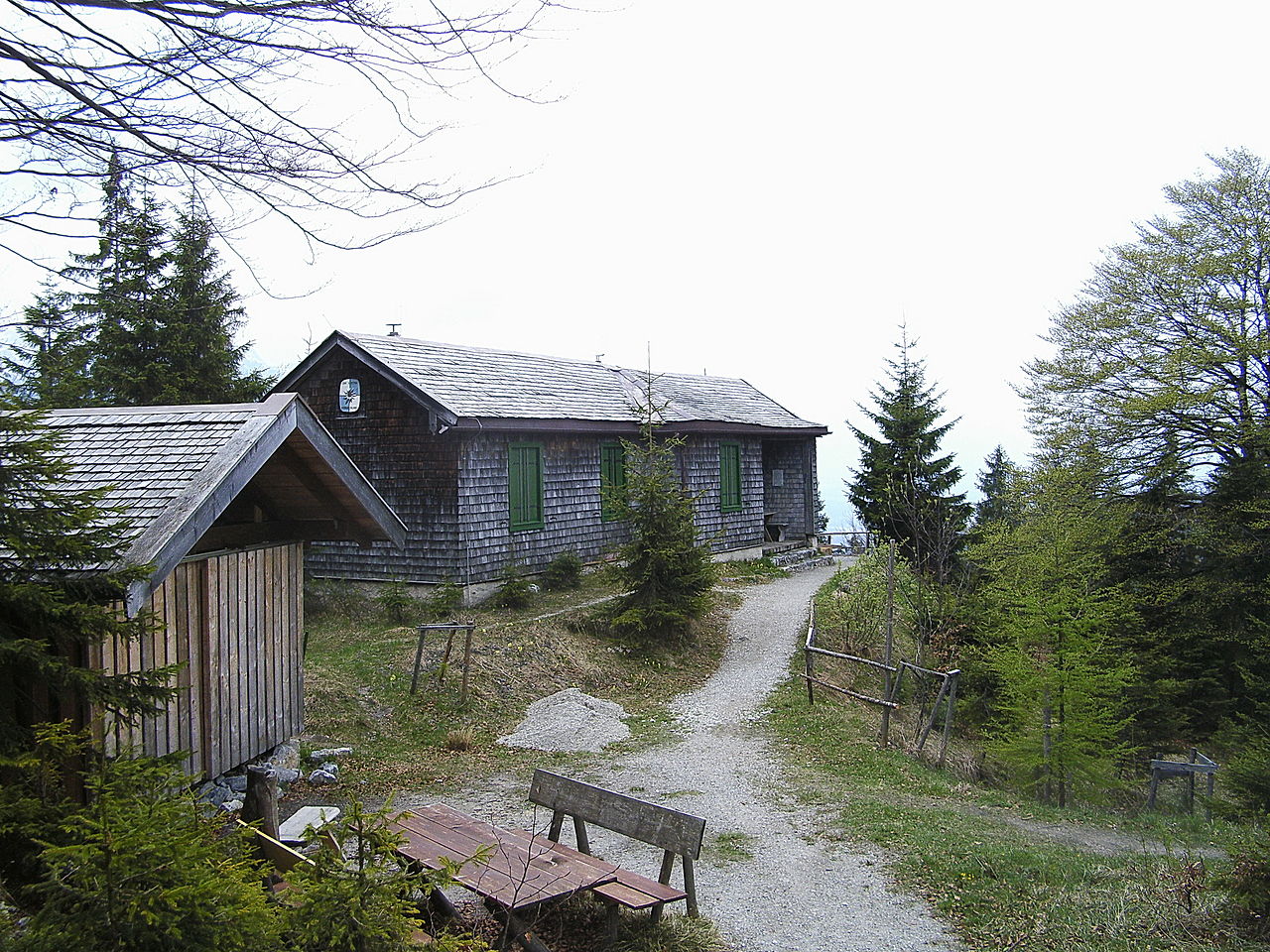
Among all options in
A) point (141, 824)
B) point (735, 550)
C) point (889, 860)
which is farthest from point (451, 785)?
point (735, 550)

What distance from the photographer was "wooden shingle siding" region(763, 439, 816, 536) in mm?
27906

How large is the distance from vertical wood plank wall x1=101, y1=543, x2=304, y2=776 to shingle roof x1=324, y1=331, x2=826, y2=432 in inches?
286

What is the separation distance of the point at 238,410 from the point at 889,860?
6435 mm

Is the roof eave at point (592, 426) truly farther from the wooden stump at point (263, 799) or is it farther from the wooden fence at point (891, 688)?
the wooden stump at point (263, 799)

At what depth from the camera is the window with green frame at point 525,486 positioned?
1727cm

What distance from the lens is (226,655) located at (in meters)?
7.73

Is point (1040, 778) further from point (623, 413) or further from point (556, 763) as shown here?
point (623, 413)

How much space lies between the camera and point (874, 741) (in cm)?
1165

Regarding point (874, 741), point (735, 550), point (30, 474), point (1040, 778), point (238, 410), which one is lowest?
point (1040, 778)

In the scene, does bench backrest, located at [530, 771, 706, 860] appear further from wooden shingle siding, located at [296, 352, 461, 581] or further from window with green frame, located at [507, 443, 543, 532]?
window with green frame, located at [507, 443, 543, 532]

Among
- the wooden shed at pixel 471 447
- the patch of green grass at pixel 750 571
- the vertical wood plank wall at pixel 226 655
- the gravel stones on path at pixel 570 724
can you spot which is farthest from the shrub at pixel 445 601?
the patch of green grass at pixel 750 571

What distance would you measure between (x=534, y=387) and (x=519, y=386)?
0.52 meters

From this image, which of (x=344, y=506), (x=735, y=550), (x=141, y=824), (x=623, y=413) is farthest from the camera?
(x=735, y=550)

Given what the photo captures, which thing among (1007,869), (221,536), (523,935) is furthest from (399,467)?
(523,935)
